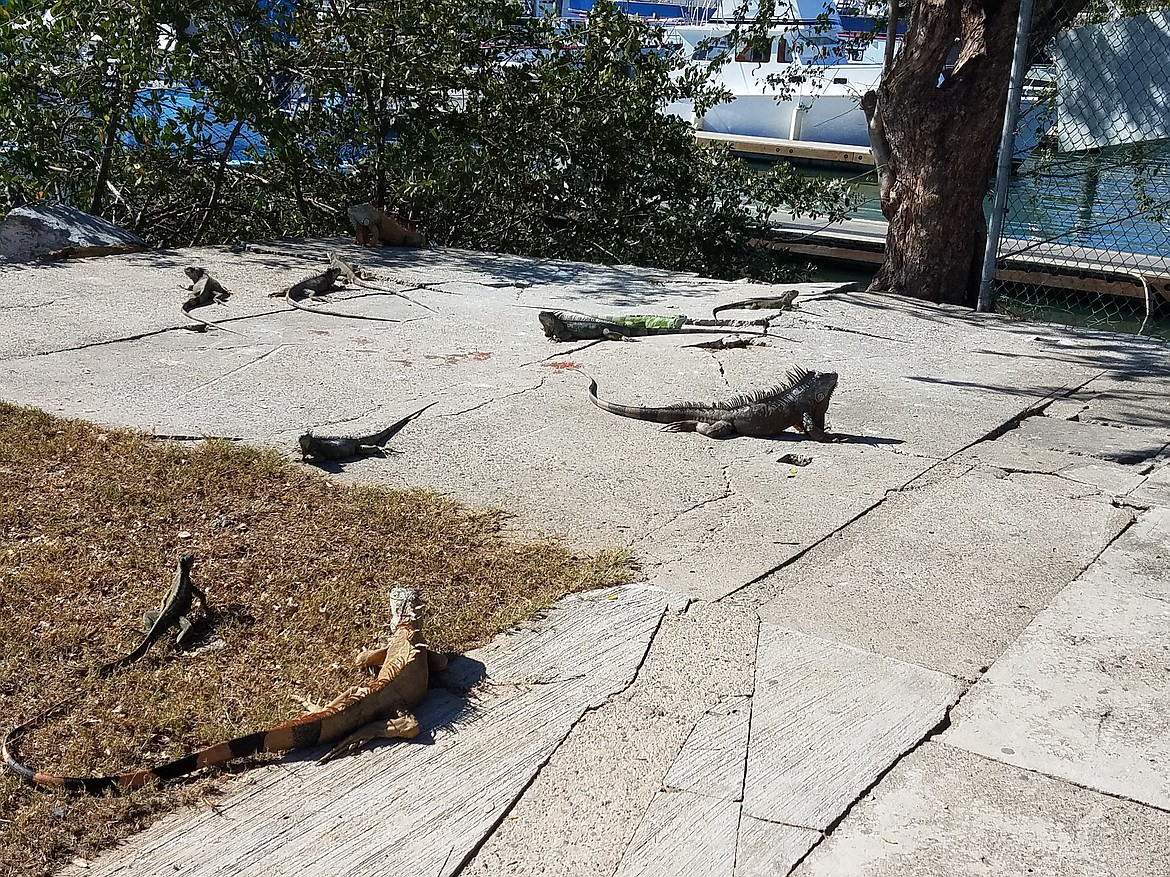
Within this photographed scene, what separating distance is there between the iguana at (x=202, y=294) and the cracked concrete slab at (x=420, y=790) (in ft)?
16.5

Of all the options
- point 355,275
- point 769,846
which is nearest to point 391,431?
point 769,846

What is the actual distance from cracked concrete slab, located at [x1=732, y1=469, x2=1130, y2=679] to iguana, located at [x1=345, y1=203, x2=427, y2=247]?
24.6ft

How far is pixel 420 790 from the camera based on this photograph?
266 centimetres

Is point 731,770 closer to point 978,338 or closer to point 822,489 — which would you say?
point 822,489

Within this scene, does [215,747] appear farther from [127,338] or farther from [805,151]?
[805,151]

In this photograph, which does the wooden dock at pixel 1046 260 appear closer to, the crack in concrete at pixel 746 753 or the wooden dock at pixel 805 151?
the crack in concrete at pixel 746 753

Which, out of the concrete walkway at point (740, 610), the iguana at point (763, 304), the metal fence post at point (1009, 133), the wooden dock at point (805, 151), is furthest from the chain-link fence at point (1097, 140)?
the wooden dock at point (805, 151)

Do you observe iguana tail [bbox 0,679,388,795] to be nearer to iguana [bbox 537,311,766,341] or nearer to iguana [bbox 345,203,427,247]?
iguana [bbox 537,311,766,341]

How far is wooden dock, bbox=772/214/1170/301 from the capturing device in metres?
10.9

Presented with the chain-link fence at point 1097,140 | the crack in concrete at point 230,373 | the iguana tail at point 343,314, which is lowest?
the crack in concrete at point 230,373

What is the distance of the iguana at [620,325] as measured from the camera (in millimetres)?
7473

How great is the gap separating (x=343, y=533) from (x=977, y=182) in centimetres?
739

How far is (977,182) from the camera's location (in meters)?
9.48

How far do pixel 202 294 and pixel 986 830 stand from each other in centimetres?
698
